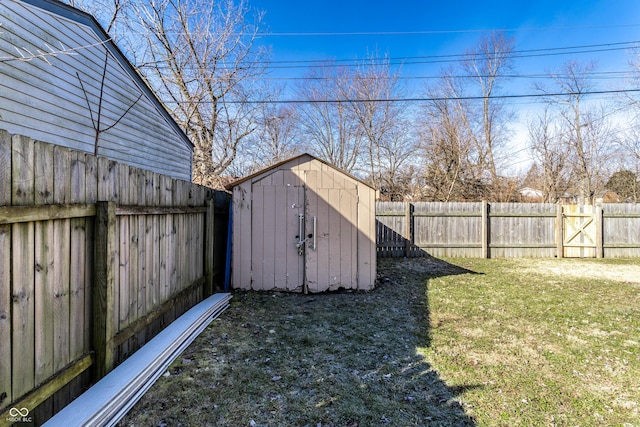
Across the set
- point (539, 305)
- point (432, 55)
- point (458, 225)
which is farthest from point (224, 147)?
point (539, 305)

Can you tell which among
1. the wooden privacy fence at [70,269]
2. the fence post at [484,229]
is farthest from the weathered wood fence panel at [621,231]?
the wooden privacy fence at [70,269]

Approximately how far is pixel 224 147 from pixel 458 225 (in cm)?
1101

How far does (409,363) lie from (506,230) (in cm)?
789

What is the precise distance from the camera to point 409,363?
288cm

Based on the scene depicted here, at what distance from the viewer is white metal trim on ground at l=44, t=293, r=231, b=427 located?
Result: 1.79 metres

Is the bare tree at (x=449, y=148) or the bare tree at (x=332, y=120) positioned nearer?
the bare tree at (x=449, y=148)

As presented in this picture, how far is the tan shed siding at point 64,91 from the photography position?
11.3 ft

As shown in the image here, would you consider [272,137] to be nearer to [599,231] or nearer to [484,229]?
[484,229]

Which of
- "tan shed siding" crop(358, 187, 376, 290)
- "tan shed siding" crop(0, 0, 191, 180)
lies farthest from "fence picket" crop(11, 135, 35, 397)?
"tan shed siding" crop(358, 187, 376, 290)

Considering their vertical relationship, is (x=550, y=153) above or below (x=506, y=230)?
above

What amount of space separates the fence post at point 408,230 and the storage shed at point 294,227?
4109 millimetres

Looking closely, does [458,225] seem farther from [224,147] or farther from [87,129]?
[224,147]

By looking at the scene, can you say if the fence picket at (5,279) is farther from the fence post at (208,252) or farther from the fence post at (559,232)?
the fence post at (559,232)

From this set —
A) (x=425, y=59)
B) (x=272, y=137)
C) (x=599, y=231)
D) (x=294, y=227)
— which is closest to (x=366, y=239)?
(x=294, y=227)
